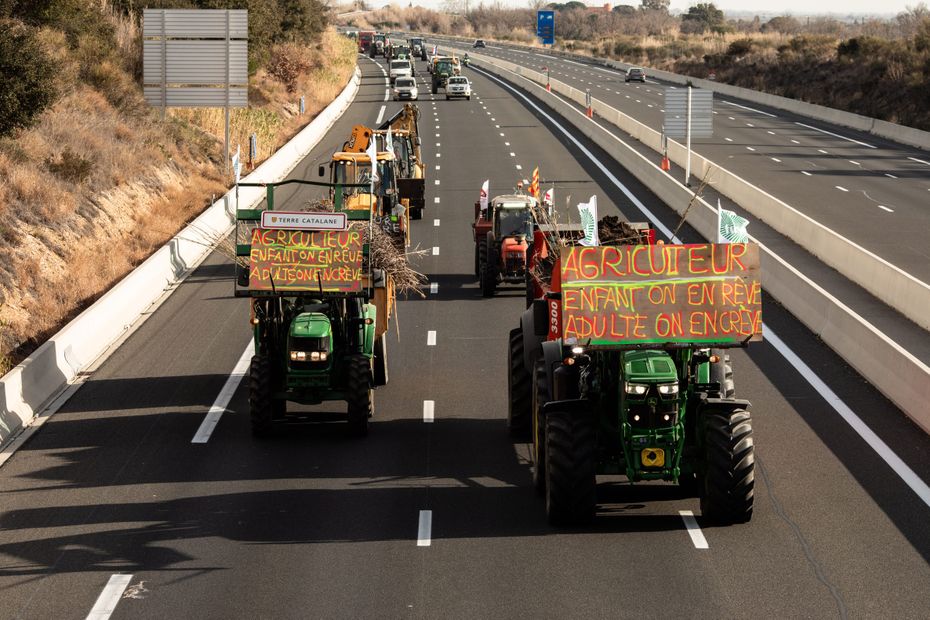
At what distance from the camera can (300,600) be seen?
490 inches

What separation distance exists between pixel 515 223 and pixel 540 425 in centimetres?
1412

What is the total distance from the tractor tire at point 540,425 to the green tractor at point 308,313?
112 inches

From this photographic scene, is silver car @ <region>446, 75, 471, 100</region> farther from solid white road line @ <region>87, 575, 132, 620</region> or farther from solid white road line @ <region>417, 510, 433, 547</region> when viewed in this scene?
solid white road line @ <region>87, 575, 132, 620</region>

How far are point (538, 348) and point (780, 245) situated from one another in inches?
724

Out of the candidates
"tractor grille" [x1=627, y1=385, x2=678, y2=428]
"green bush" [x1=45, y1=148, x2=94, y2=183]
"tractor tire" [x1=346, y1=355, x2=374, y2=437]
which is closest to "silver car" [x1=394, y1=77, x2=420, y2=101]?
"green bush" [x1=45, y1=148, x2=94, y2=183]

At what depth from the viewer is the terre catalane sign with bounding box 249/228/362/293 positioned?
1811cm

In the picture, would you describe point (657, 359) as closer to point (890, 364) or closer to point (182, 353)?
point (890, 364)

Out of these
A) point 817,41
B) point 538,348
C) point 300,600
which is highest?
point 817,41

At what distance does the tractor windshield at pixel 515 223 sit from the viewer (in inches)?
1120

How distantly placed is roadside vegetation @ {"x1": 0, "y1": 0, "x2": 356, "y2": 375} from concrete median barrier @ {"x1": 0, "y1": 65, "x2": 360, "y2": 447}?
3.04 ft

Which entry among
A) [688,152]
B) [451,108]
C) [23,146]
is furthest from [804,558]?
[451,108]

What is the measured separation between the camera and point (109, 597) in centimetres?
1255

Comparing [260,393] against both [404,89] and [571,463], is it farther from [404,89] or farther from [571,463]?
[404,89]

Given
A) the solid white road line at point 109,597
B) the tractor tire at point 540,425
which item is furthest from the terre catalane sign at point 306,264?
the solid white road line at point 109,597
